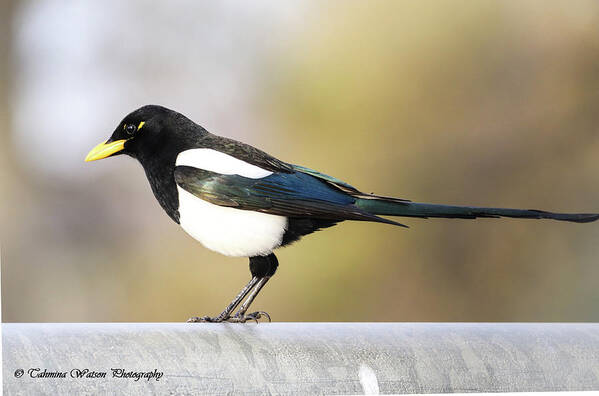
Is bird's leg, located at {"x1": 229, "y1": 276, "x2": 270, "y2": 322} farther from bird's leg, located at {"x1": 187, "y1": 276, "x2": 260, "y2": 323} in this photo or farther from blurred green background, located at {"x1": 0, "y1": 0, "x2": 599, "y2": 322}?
blurred green background, located at {"x1": 0, "y1": 0, "x2": 599, "y2": 322}

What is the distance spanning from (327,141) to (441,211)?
71cm

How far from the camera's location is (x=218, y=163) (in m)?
1.30

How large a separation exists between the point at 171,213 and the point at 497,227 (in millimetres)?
1093

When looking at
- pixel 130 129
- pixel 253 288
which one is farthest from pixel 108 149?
pixel 253 288

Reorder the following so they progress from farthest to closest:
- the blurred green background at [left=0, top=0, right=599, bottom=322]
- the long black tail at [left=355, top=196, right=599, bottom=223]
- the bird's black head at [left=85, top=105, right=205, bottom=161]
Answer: the blurred green background at [left=0, top=0, right=599, bottom=322] → the bird's black head at [left=85, top=105, right=205, bottom=161] → the long black tail at [left=355, top=196, right=599, bottom=223]

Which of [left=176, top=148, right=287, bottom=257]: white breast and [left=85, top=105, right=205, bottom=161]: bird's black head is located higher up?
[left=85, top=105, right=205, bottom=161]: bird's black head

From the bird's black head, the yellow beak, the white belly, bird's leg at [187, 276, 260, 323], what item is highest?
the bird's black head

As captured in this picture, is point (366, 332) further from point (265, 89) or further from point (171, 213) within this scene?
point (265, 89)

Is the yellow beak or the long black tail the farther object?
the yellow beak

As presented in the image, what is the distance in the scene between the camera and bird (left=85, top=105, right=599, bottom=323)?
50.1 inches

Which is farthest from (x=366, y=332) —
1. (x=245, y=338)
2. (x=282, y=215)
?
(x=282, y=215)

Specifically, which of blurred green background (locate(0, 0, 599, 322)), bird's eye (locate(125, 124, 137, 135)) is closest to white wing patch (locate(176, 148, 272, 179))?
bird's eye (locate(125, 124, 137, 135))

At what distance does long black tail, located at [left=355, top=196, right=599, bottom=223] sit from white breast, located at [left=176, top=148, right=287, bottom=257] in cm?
15

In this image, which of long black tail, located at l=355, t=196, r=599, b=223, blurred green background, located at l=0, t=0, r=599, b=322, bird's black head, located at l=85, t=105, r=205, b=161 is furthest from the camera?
blurred green background, located at l=0, t=0, r=599, b=322
